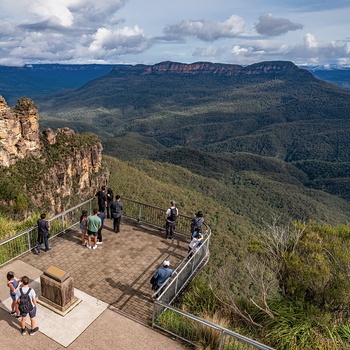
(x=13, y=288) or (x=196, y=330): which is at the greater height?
(x=13, y=288)

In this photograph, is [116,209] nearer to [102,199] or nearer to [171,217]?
[102,199]

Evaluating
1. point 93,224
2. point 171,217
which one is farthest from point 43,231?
point 171,217

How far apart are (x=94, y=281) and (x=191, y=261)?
3.78 meters

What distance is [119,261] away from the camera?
1277 centimetres

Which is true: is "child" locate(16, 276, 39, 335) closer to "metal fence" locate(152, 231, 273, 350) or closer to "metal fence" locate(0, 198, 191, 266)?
"metal fence" locate(152, 231, 273, 350)

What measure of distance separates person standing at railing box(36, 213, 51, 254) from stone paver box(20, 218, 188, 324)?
42 centimetres

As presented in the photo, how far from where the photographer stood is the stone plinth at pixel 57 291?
947cm

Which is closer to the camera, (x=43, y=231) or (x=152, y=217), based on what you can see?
(x=43, y=231)

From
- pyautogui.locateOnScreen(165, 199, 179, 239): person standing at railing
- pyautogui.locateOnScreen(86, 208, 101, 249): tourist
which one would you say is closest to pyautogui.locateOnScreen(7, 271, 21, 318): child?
pyautogui.locateOnScreen(86, 208, 101, 249): tourist

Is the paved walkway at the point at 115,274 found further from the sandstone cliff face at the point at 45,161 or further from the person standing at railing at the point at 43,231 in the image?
the sandstone cliff face at the point at 45,161

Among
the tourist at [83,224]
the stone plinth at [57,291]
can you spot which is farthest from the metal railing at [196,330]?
the tourist at [83,224]

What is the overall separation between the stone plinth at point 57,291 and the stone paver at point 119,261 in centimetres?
116

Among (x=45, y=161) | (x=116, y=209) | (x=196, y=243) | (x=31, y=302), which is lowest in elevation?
(x=45, y=161)

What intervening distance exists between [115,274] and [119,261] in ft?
2.95
